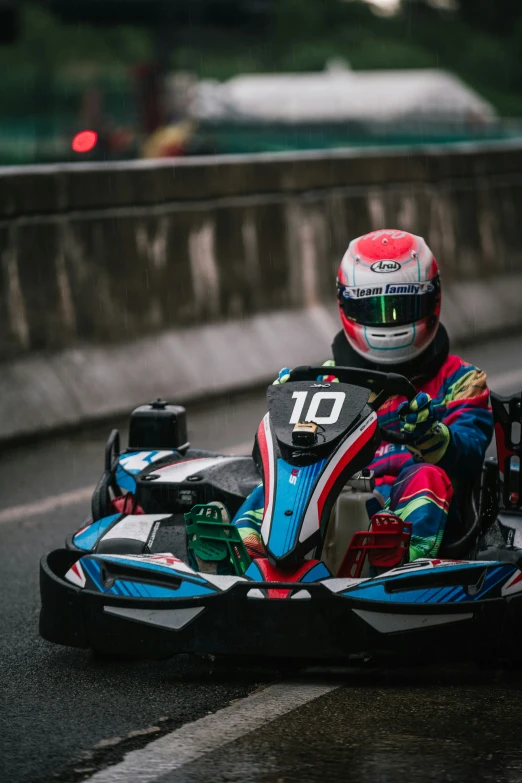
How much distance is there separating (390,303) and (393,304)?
12 millimetres

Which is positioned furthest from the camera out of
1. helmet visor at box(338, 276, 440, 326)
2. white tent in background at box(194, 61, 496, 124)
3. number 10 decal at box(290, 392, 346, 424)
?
white tent in background at box(194, 61, 496, 124)

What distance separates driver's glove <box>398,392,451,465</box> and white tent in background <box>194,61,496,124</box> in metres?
30.5

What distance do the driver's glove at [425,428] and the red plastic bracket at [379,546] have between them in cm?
44

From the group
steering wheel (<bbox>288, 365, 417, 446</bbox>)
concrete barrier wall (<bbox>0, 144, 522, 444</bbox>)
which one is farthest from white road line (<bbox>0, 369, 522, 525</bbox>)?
steering wheel (<bbox>288, 365, 417, 446</bbox>)

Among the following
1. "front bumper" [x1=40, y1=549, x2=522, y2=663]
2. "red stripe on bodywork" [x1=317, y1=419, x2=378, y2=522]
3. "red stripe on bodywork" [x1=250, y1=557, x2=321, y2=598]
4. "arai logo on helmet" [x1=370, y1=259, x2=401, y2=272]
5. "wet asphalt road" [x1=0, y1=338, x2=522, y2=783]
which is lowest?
"wet asphalt road" [x1=0, y1=338, x2=522, y2=783]

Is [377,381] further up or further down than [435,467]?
further up

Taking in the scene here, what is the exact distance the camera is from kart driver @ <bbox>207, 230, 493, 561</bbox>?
16.6 ft

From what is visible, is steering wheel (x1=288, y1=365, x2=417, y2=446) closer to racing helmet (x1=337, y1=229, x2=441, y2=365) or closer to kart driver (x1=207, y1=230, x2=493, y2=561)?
kart driver (x1=207, y1=230, x2=493, y2=561)

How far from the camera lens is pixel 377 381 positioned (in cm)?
503

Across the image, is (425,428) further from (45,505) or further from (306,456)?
(45,505)

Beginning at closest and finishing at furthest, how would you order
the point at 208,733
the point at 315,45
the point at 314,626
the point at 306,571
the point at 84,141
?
the point at 208,733
the point at 314,626
the point at 306,571
the point at 84,141
the point at 315,45

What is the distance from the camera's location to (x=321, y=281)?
37.7 feet

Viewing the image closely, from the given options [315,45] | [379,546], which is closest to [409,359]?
[379,546]

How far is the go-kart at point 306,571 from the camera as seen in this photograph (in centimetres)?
425
